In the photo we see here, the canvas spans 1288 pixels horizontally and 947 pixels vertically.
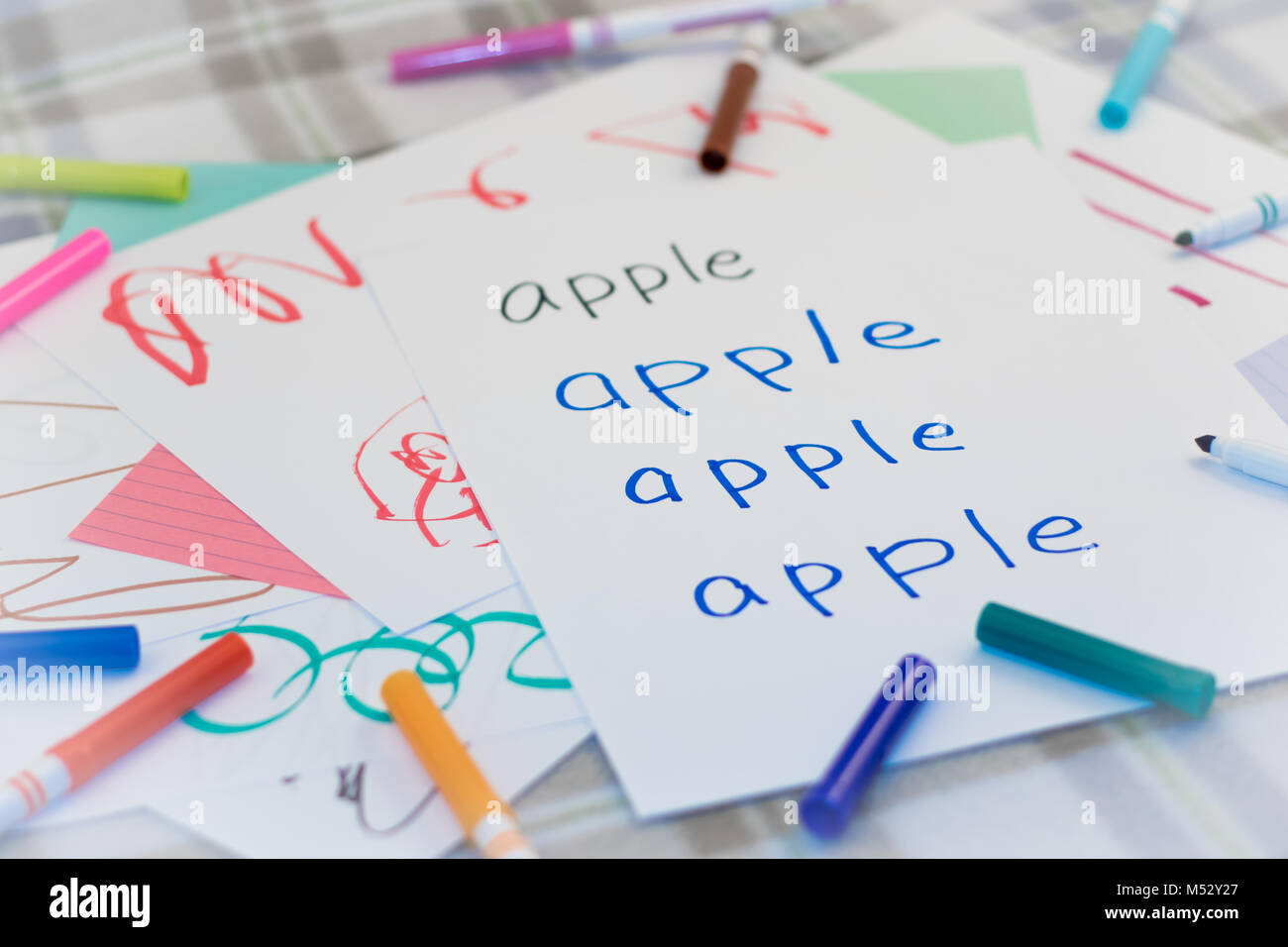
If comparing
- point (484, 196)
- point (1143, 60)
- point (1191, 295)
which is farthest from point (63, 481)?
point (1143, 60)

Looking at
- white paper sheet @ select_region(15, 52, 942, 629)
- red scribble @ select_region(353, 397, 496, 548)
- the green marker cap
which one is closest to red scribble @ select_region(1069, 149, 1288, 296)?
white paper sheet @ select_region(15, 52, 942, 629)

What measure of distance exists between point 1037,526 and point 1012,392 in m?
0.09

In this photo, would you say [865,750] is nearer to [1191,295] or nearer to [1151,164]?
[1191,295]

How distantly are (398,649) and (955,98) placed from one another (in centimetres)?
52

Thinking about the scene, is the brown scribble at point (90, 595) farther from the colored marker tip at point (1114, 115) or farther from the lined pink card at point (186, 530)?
the colored marker tip at point (1114, 115)

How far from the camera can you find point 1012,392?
22.1 inches

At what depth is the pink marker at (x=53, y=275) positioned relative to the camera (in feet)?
2.01

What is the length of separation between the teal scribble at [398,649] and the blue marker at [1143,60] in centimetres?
50

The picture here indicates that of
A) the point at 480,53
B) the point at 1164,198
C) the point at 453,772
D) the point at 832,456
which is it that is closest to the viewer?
the point at 453,772

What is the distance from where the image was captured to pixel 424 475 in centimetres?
53

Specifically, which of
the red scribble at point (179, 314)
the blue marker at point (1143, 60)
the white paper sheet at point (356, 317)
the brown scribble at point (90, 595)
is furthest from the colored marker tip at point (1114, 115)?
the brown scribble at point (90, 595)

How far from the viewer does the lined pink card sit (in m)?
0.50

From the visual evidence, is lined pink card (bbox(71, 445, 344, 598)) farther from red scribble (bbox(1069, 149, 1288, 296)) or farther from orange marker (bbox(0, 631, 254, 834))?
red scribble (bbox(1069, 149, 1288, 296))

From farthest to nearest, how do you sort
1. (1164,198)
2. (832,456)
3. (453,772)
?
1. (1164,198)
2. (832,456)
3. (453,772)
